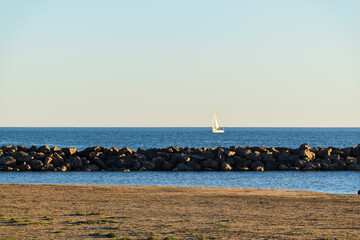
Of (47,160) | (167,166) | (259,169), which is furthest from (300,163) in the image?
(47,160)

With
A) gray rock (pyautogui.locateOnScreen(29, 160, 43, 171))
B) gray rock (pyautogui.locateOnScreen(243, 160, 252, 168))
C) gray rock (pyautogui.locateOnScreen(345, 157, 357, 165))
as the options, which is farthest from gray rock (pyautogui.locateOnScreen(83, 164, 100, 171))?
gray rock (pyautogui.locateOnScreen(345, 157, 357, 165))

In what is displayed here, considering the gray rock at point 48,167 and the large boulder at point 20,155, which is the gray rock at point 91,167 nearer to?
the gray rock at point 48,167

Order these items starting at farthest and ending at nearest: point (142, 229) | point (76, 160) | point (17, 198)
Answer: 1. point (76, 160)
2. point (17, 198)
3. point (142, 229)

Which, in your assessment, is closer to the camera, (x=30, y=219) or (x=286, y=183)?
(x=30, y=219)

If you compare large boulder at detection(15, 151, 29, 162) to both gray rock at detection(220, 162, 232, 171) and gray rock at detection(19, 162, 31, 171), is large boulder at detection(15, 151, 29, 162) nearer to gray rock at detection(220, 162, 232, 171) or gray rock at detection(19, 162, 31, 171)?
gray rock at detection(19, 162, 31, 171)

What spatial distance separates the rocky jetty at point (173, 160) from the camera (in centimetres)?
4169

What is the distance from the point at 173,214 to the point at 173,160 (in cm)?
2414

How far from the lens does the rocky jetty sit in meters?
41.7

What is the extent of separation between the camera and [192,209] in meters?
20.3

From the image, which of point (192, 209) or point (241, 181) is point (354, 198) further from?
point (241, 181)

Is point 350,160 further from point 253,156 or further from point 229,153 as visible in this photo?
point 229,153

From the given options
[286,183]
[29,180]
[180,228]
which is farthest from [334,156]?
[180,228]

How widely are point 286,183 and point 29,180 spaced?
15.6 meters

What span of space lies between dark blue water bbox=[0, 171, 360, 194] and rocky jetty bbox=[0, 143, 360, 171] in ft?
6.80
